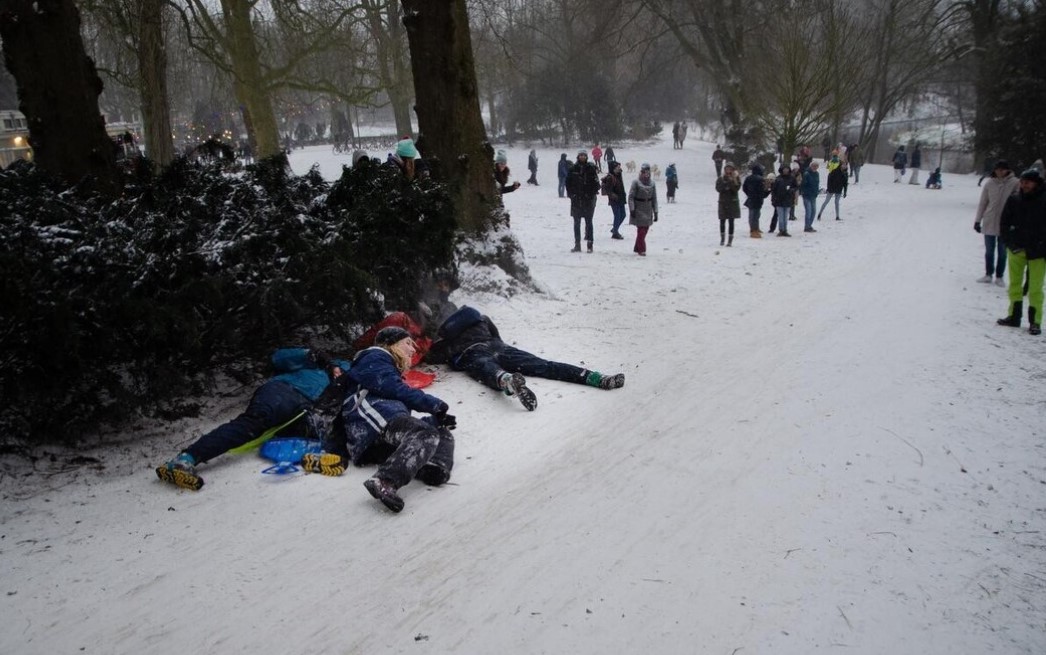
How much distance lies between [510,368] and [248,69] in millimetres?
13725

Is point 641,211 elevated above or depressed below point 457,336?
above

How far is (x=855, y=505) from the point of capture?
4.23 m

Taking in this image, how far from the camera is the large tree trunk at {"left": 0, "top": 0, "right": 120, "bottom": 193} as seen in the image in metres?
5.84

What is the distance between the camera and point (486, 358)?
6.21m

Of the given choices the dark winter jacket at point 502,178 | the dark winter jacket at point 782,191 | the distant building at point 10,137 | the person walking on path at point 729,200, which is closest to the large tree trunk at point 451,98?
the dark winter jacket at point 502,178


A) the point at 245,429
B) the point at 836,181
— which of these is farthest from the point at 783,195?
the point at 245,429

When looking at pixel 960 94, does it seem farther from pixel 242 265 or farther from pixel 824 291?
pixel 242 265

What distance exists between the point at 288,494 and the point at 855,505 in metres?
3.59

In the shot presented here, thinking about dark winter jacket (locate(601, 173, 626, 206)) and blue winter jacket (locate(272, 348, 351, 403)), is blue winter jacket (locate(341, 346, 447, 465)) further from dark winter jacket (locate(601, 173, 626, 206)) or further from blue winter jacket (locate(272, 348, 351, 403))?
dark winter jacket (locate(601, 173, 626, 206))

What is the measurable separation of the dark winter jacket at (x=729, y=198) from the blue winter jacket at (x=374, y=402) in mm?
11326

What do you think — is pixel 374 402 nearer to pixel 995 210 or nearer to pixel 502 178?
pixel 502 178

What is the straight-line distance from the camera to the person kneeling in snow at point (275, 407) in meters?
4.34

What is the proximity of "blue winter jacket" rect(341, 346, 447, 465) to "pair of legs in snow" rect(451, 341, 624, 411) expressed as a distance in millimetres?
1279

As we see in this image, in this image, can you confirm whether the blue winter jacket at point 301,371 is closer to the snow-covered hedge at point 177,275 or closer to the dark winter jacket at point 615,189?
the snow-covered hedge at point 177,275
